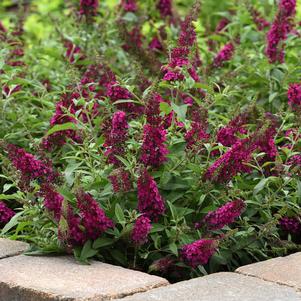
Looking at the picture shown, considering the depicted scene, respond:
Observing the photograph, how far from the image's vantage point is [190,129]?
3873 millimetres

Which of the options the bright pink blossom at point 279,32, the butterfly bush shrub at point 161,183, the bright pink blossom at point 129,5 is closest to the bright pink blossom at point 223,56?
the bright pink blossom at point 279,32

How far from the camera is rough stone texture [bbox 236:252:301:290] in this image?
3.38 m

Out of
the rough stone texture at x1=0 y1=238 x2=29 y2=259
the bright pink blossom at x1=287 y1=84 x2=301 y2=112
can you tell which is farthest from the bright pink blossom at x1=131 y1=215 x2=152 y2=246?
the bright pink blossom at x1=287 y1=84 x2=301 y2=112

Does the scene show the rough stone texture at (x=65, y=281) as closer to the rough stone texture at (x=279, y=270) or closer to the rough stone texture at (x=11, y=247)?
the rough stone texture at (x=11, y=247)

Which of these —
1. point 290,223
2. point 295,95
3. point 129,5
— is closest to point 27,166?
point 290,223

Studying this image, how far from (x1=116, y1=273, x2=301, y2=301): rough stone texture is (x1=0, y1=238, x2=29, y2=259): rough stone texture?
75cm

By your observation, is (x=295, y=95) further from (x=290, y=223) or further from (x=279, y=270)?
(x=279, y=270)

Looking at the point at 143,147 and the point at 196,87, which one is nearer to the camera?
the point at 143,147

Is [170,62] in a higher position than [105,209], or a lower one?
higher

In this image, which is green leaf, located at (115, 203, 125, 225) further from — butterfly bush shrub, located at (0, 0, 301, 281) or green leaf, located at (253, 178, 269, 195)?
green leaf, located at (253, 178, 269, 195)

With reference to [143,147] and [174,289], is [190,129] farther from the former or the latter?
[174,289]

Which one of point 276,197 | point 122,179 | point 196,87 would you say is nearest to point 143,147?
point 122,179

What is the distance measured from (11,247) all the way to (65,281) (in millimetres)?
534

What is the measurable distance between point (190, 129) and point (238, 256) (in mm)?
594
